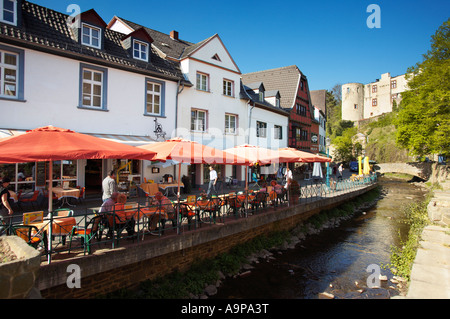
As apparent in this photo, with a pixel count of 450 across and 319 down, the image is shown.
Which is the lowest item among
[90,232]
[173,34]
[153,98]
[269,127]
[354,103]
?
[90,232]

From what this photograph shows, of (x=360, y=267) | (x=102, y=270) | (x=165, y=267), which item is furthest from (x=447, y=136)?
(x=102, y=270)

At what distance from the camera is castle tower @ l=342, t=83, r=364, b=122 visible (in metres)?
72.1

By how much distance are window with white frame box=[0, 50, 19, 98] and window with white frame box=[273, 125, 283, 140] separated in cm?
1833

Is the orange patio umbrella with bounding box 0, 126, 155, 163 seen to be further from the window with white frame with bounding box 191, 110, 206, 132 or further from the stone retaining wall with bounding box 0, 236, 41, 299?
the window with white frame with bounding box 191, 110, 206, 132

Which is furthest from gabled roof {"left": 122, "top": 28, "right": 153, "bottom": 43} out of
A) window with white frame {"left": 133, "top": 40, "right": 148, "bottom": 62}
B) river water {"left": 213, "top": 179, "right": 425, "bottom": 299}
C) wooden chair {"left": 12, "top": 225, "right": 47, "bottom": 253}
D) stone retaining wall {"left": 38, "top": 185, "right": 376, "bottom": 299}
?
river water {"left": 213, "top": 179, "right": 425, "bottom": 299}

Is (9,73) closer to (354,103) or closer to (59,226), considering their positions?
(59,226)

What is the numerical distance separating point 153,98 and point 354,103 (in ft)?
232

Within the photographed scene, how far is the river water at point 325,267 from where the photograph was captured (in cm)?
783

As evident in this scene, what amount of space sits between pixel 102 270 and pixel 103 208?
1432mm

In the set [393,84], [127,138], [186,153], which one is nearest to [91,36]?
[127,138]

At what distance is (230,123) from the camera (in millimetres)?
19078

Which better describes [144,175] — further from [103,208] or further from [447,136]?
[447,136]

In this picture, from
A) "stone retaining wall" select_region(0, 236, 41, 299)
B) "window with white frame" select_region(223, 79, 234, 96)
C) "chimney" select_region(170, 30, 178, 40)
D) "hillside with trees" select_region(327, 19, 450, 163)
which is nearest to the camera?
"stone retaining wall" select_region(0, 236, 41, 299)
